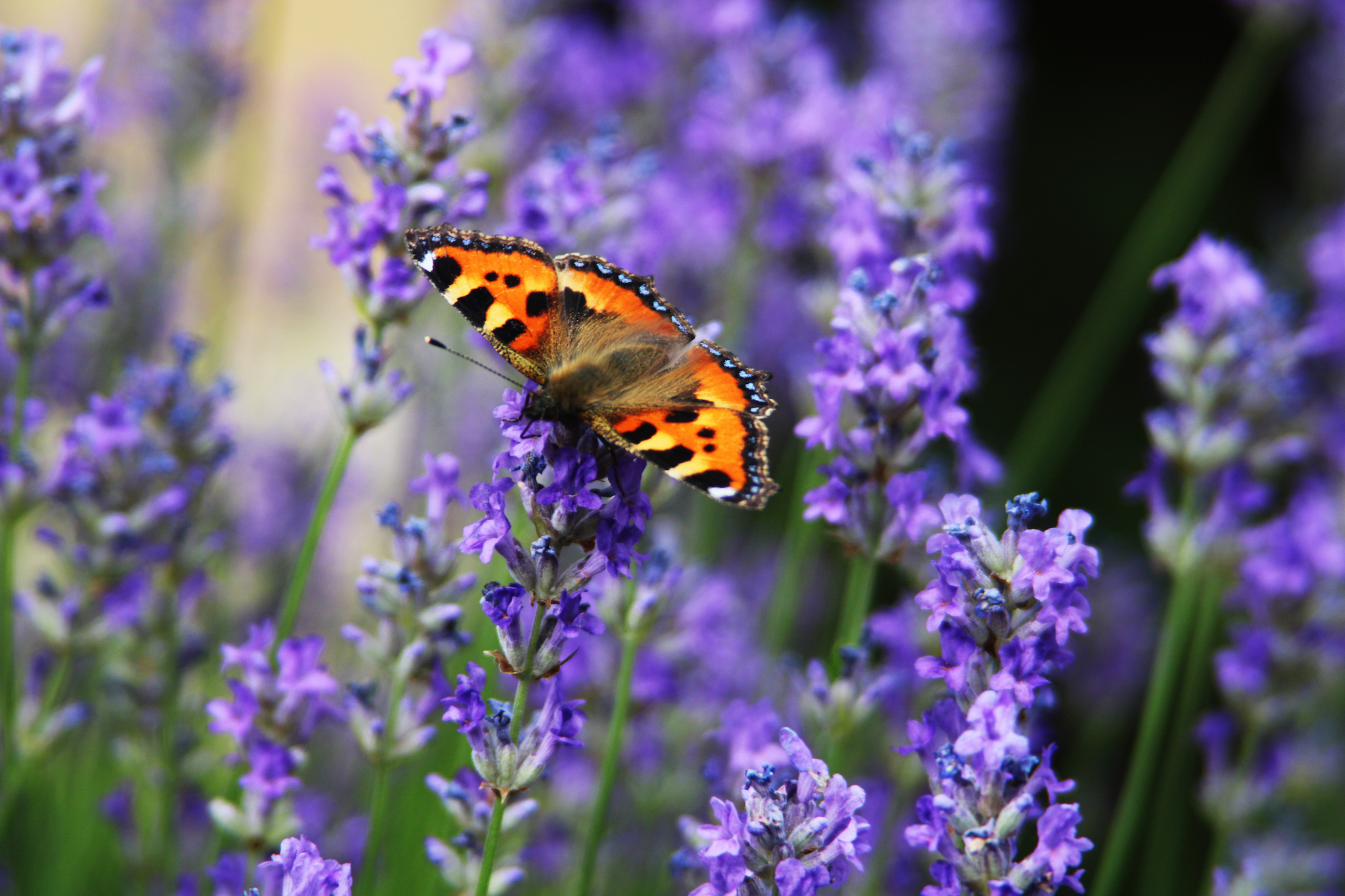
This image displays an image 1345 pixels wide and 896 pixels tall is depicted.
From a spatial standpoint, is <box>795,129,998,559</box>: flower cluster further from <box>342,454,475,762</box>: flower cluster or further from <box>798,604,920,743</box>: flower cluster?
<box>342,454,475,762</box>: flower cluster

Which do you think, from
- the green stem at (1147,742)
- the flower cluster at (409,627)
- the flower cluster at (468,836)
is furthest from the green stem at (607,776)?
the green stem at (1147,742)

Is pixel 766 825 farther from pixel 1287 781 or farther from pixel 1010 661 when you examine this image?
pixel 1287 781

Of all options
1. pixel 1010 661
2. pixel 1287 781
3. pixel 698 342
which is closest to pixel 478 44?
pixel 698 342

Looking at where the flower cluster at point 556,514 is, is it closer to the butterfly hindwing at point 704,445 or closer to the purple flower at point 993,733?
the butterfly hindwing at point 704,445

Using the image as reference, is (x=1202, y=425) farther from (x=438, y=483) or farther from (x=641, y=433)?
(x=438, y=483)

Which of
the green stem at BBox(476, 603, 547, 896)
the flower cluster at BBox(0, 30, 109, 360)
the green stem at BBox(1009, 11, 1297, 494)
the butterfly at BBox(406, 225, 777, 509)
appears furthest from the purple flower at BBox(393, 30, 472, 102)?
the green stem at BBox(1009, 11, 1297, 494)

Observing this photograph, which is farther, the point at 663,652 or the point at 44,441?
the point at 44,441

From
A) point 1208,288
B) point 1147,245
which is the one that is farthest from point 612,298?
point 1147,245
